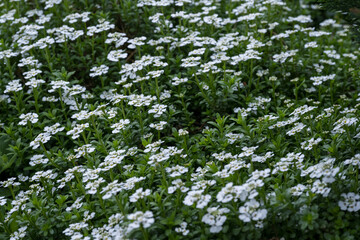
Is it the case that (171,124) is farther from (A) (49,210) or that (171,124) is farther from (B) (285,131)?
(A) (49,210)

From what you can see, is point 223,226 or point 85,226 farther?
point 85,226

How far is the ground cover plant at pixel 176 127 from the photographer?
10.4 feet

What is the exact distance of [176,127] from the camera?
4.78m

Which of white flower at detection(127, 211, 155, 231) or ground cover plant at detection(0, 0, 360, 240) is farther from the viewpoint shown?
ground cover plant at detection(0, 0, 360, 240)

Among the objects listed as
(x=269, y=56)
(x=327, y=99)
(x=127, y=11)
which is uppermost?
(x=127, y=11)

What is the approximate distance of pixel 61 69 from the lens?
17.0 feet

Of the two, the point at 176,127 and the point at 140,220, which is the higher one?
the point at 140,220

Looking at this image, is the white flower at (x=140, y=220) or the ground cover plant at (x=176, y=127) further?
the ground cover plant at (x=176, y=127)

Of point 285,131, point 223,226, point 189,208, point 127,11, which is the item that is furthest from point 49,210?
point 127,11

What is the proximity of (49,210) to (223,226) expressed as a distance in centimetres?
163

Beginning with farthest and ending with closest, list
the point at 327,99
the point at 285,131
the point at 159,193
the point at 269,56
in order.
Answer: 1. the point at 269,56
2. the point at 327,99
3. the point at 285,131
4. the point at 159,193

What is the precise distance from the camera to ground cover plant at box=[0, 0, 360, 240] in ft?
10.4

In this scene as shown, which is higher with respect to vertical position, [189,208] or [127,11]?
[127,11]

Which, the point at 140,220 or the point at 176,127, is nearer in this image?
the point at 140,220
